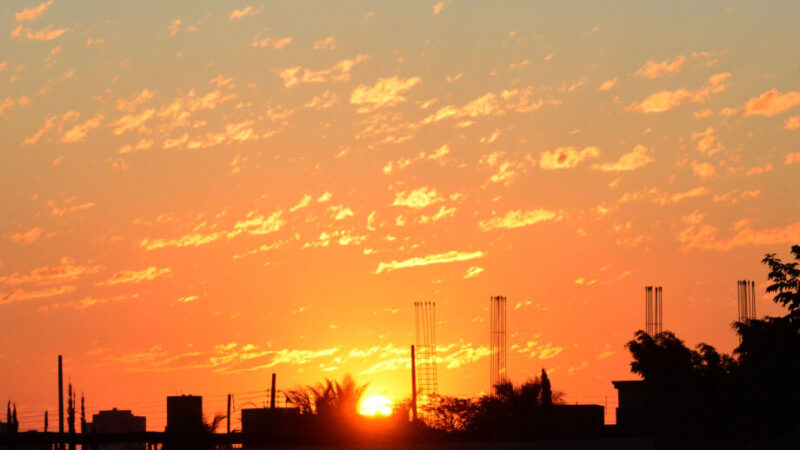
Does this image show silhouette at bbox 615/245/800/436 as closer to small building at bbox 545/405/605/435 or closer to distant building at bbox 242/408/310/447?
small building at bbox 545/405/605/435

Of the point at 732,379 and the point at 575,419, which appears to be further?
the point at 575,419

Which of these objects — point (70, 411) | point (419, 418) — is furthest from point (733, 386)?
point (70, 411)

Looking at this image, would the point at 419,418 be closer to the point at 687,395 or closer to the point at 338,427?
the point at 338,427

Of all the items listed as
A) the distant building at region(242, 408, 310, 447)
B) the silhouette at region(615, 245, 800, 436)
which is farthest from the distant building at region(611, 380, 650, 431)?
the distant building at region(242, 408, 310, 447)

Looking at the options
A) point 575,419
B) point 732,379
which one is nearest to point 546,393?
point 575,419

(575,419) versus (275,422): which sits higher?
(275,422)

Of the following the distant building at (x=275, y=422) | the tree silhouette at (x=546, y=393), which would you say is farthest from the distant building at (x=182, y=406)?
the tree silhouette at (x=546, y=393)

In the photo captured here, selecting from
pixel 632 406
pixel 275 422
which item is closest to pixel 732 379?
pixel 632 406

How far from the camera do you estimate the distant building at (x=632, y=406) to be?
69312 mm

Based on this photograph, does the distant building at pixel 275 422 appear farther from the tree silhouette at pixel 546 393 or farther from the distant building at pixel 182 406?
the tree silhouette at pixel 546 393

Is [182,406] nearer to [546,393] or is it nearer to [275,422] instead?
[275,422]

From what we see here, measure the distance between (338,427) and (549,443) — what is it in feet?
60.8

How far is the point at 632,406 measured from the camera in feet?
231

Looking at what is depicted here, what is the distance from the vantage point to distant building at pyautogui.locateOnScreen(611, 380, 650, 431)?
227 feet
